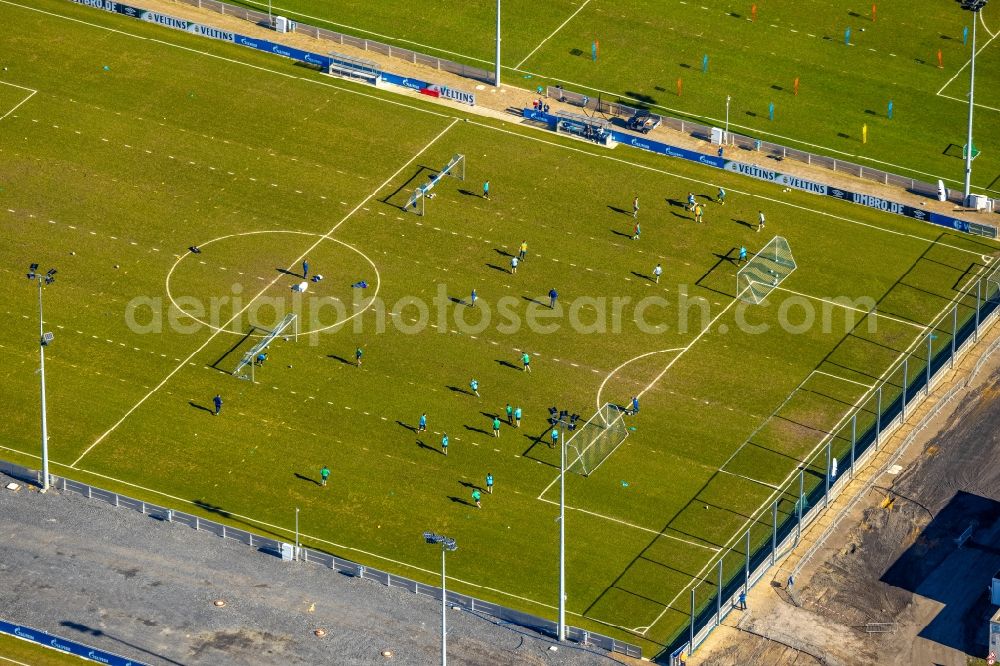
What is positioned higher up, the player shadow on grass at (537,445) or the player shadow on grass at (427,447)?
the player shadow on grass at (537,445)

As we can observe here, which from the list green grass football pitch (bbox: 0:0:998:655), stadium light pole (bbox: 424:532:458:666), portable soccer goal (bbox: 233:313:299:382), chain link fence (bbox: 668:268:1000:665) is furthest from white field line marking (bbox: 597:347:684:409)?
stadium light pole (bbox: 424:532:458:666)

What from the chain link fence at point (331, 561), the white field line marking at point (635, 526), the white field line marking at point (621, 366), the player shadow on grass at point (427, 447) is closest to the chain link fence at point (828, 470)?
the white field line marking at point (635, 526)

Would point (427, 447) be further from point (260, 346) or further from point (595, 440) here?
point (260, 346)

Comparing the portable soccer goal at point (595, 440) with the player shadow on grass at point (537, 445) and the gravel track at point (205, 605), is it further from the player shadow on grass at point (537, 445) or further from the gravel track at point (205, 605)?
the gravel track at point (205, 605)

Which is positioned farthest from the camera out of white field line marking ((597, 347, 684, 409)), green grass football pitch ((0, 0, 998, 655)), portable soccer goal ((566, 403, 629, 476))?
white field line marking ((597, 347, 684, 409))

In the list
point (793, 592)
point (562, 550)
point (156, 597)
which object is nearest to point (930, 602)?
point (793, 592)

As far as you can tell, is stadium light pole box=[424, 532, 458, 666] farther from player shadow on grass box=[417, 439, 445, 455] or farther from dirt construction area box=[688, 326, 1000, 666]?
dirt construction area box=[688, 326, 1000, 666]

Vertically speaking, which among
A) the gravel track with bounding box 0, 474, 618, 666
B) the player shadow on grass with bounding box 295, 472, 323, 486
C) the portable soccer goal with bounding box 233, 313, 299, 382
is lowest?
the gravel track with bounding box 0, 474, 618, 666

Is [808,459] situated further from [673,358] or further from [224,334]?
[224,334]
